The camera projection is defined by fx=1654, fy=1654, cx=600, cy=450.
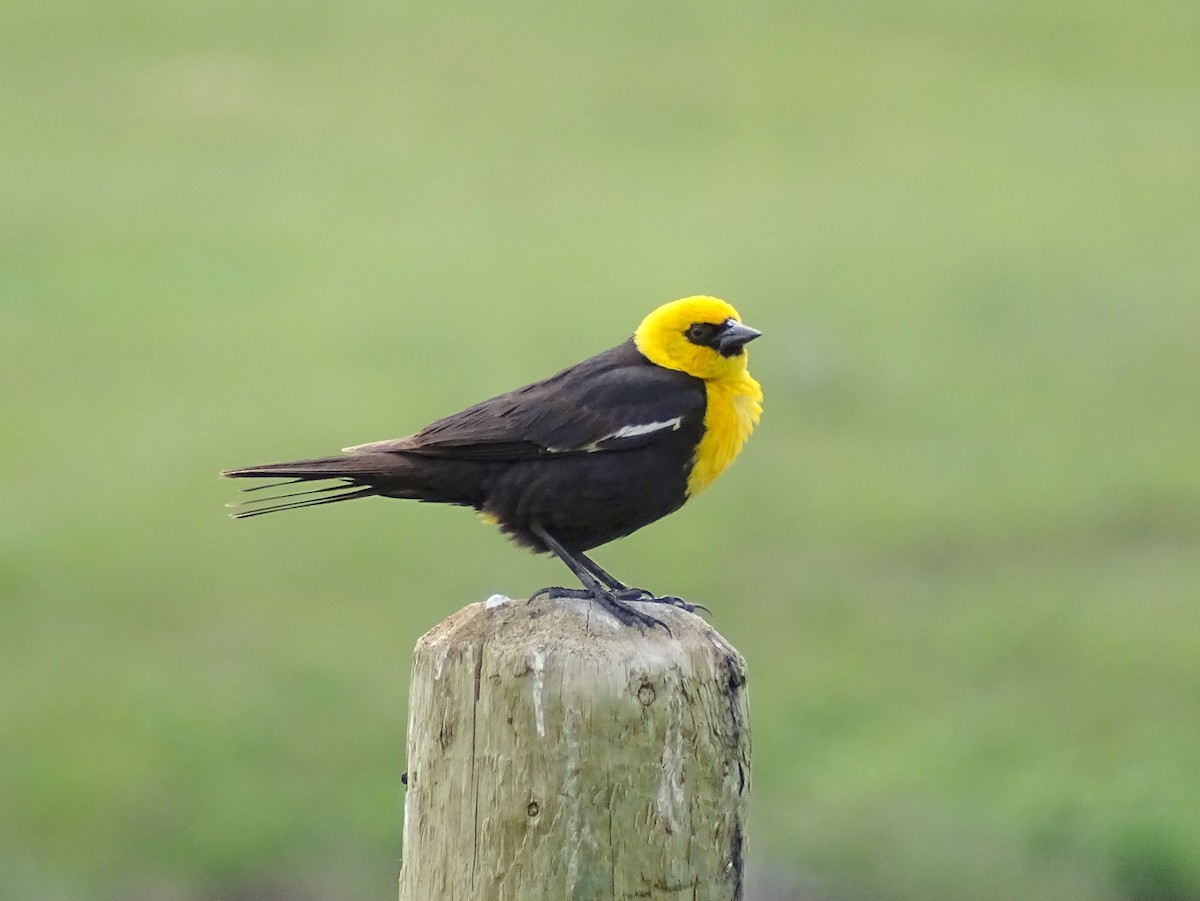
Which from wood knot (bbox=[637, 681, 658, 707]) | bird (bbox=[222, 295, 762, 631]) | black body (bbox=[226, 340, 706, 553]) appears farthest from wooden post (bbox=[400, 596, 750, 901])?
black body (bbox=[226, 340, 706, 553])

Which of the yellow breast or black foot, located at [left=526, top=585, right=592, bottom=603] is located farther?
the yellow breast

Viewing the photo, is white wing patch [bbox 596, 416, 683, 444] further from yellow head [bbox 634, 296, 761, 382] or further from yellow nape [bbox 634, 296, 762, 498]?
yellow head [bbox 634, 296, 761, 382]

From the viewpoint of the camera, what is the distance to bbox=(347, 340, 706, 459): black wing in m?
5.05

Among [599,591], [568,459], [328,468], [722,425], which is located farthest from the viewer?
[722,425]

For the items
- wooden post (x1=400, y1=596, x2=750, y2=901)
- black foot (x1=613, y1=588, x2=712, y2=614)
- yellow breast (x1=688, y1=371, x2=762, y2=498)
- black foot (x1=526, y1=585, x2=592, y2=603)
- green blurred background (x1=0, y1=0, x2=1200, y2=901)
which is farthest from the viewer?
green blurred background (x1=0, y1=0, x2=1200, y2=901)

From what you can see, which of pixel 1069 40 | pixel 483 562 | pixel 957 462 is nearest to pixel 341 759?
pixel 483 562

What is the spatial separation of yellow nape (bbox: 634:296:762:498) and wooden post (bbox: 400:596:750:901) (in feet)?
6.58

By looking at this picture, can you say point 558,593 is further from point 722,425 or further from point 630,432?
point 722,425

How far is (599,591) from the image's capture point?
4289mm

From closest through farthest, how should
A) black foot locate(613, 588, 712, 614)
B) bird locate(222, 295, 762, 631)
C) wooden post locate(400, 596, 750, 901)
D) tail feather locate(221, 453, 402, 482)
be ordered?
wooden post locate(400, 596, 750, 901) → black foot locate(613, 588, 712, 614) → tail feather locate(221, 453, 402, 482) → bird locate(222, 295, 762, 631)

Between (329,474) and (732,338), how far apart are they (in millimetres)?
1428

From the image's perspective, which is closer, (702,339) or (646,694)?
(646,694)

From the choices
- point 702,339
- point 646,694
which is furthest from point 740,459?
point 646,694

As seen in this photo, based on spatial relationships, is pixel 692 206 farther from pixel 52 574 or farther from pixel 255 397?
pixel 52 574
